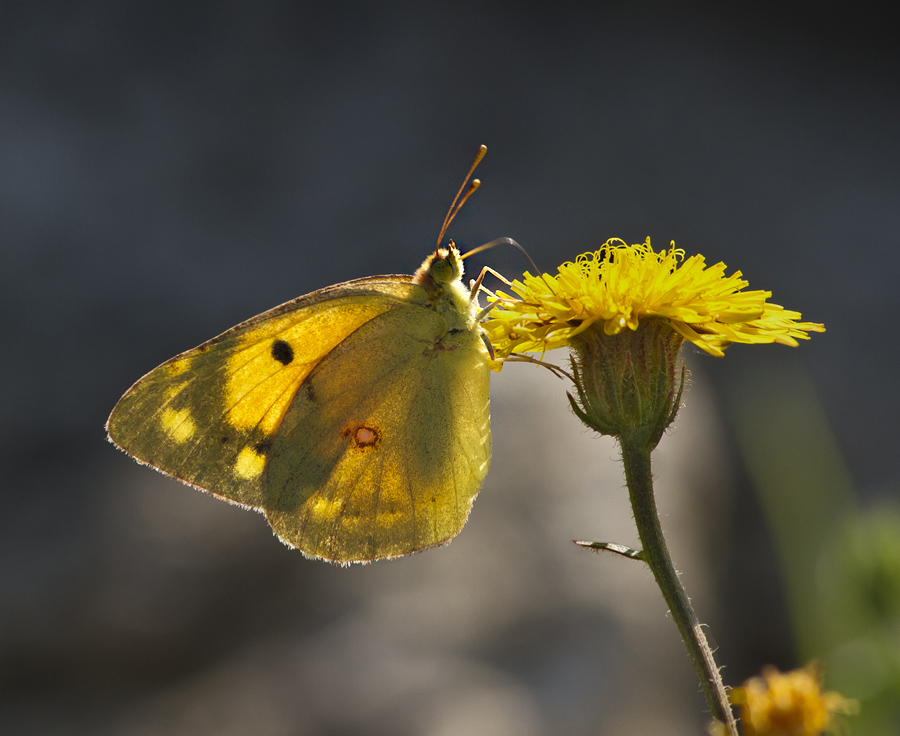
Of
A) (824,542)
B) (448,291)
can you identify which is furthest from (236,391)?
(824,542)

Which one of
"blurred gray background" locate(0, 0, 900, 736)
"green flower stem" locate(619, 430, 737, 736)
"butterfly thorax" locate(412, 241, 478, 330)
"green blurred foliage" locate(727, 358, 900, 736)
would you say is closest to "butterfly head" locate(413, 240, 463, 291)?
"butterfly thorax" locate(412, 241, 478, 330)

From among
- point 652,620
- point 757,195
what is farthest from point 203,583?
point 757,195

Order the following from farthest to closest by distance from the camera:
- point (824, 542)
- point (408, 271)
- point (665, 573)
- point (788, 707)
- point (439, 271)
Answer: point (408, 271), point (824, 542), point (439, 271), point (788, 707), point (665, 573)

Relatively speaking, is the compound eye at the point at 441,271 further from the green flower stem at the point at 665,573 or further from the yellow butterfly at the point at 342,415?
the green flower stem at the point at 665,573

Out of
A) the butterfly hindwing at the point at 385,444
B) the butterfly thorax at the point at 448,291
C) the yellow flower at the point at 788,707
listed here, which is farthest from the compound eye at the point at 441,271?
the yellow flower at the point at 788,707

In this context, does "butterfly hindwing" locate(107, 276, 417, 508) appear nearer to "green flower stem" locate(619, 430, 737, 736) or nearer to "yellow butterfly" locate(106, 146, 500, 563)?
"yellow butterfly" locate(106, 146, 500, 563)

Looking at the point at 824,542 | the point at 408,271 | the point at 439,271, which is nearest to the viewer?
the point at 439,271

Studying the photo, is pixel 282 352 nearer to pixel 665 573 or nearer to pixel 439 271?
pixel 439 271
